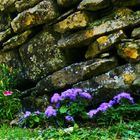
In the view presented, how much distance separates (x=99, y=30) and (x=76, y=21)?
764 mm

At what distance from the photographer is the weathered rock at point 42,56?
11.6 metres

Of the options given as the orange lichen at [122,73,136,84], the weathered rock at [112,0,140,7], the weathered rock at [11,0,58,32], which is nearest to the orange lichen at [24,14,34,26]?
the weathered rock at [11,0,58,32]

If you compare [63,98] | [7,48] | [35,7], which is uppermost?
[35,7]

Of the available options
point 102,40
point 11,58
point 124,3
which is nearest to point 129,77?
point 102,40

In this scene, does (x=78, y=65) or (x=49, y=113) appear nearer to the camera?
(x=49, y=113)

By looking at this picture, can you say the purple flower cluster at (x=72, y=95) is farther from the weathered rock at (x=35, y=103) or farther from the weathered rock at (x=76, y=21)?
the weathered rock at (x=76, y=21)

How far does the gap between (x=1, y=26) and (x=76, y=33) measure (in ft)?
11.6

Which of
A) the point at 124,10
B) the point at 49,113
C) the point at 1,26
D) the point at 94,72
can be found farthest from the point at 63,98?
A: the point at 1,26

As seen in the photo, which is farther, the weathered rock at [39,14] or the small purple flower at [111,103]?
the weathered rock at [39,14]

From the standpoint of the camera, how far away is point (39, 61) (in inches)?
468

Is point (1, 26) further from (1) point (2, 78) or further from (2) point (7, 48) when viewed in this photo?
(1) point (2, 78)

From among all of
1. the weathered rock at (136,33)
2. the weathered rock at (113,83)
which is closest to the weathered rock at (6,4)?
the weathered rock at (113,83)

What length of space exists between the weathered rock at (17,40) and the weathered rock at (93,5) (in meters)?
2.19

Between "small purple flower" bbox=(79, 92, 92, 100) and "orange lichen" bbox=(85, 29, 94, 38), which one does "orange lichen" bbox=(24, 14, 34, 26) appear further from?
"small purple flower" bbox=(79, 92, 92, 100)
